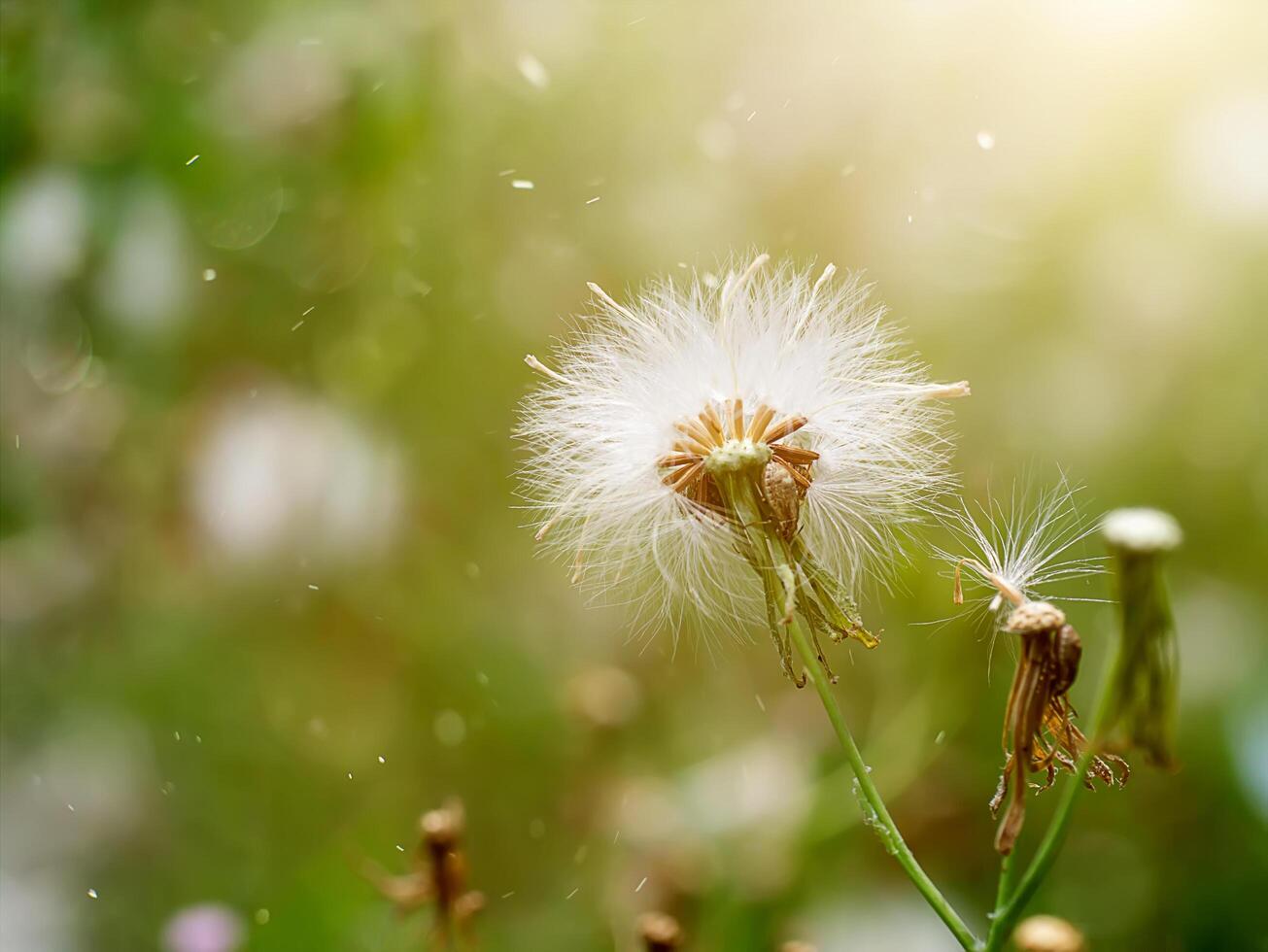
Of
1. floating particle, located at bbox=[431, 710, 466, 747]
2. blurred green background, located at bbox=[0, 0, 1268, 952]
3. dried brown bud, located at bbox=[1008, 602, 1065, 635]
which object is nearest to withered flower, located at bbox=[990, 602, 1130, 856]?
dried brown bud, located at bbox=[1008, 602, 1065, 635]

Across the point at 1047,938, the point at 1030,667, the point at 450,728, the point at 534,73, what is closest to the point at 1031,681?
the point at 1030,667

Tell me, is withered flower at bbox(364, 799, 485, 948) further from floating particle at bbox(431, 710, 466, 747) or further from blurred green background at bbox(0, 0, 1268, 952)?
floating particle at bbox(431, 710, 466, 747)

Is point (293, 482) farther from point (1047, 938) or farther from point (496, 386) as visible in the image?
point (1047, 938)

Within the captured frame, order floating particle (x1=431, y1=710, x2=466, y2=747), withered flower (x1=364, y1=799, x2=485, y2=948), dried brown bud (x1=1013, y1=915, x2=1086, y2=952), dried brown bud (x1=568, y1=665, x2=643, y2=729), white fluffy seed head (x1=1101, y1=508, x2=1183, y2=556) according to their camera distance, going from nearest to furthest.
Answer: white fluffy seed head (x1=1101, y1=508, x2=1183, y2=556) < dried brown bud (x1=1013, y1=915, x2=1086, y2=952) < withered flower (x1=364, y1=799, x2=485, y2=948) < dried brown bud (x1=568, y1=665, x2=643, y2=729) < floating particle (x1=431, y1=710, x2=466, y2=747)

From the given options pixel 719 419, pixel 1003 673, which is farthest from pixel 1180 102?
pixel 719 419

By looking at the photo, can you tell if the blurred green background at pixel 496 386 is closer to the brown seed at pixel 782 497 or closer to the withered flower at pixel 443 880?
the withered flower at pixel 443 880

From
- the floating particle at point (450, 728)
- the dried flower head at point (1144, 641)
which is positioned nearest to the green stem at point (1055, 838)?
the dried flower head at point (1144, 641)
